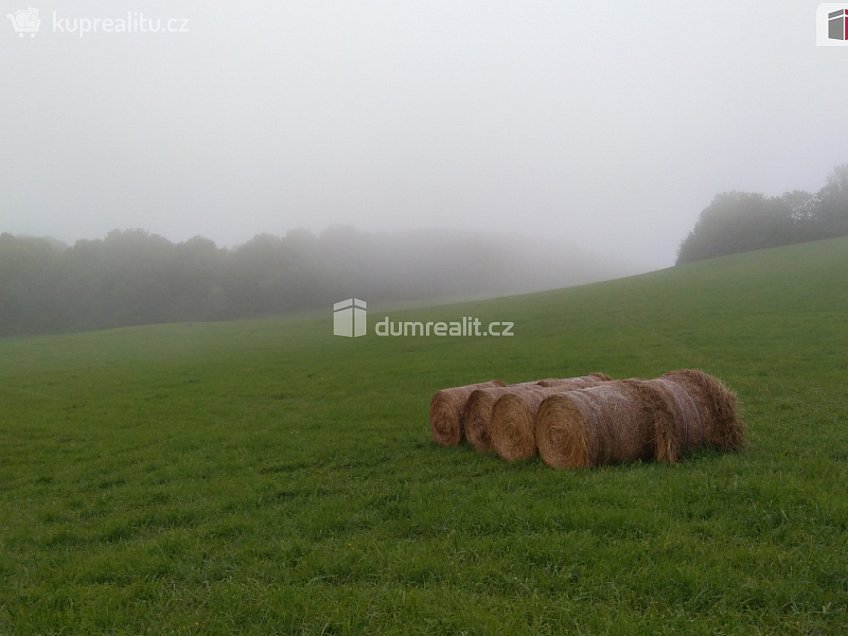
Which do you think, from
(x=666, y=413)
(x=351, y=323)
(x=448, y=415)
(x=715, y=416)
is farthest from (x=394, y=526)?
(x=351, y=323)

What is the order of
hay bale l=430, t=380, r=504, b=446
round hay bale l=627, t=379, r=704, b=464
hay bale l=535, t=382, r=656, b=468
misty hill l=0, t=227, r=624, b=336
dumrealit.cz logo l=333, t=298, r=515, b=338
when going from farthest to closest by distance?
misty hill l=0, t=227, r=624, b=336, dumrealit.cz logo l=333, t=298, r=515, b=338, hay bale l=430, t=380, r=504, b=446, round hay bale l=627, t=379, r=704, b=464, hay bale l=535, t=382, r=656, b=468

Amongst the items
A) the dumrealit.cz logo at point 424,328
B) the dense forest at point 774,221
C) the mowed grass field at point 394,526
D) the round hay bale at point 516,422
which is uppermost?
the dense forest at point 774,221

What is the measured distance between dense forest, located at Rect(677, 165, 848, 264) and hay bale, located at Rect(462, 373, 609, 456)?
8857 cm

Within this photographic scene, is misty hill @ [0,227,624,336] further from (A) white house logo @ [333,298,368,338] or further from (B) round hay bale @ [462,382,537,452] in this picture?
(B) round hay bale @ [462,382,537,452]

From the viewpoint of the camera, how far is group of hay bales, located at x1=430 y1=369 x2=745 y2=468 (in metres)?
7.73

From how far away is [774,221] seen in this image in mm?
85125

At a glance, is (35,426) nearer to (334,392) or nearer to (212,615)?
(334,392)

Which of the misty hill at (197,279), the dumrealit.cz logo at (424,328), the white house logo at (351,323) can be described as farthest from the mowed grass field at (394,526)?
the misty hill at (197,279)

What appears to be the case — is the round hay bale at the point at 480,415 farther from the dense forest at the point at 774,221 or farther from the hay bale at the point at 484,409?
the dense forest at the point at 774,221

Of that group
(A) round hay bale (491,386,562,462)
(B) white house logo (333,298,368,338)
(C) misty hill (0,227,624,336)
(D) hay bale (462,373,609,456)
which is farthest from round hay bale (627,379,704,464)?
(C) misty hill (0,227,624,336)

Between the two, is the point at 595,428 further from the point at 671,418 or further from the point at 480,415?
Answer: the point at 480,415

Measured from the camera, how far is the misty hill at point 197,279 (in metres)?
69.8

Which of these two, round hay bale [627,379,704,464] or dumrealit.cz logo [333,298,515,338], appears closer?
round hay bale [627,379,704,464]

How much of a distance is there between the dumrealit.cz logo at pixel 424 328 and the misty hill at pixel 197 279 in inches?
1590
